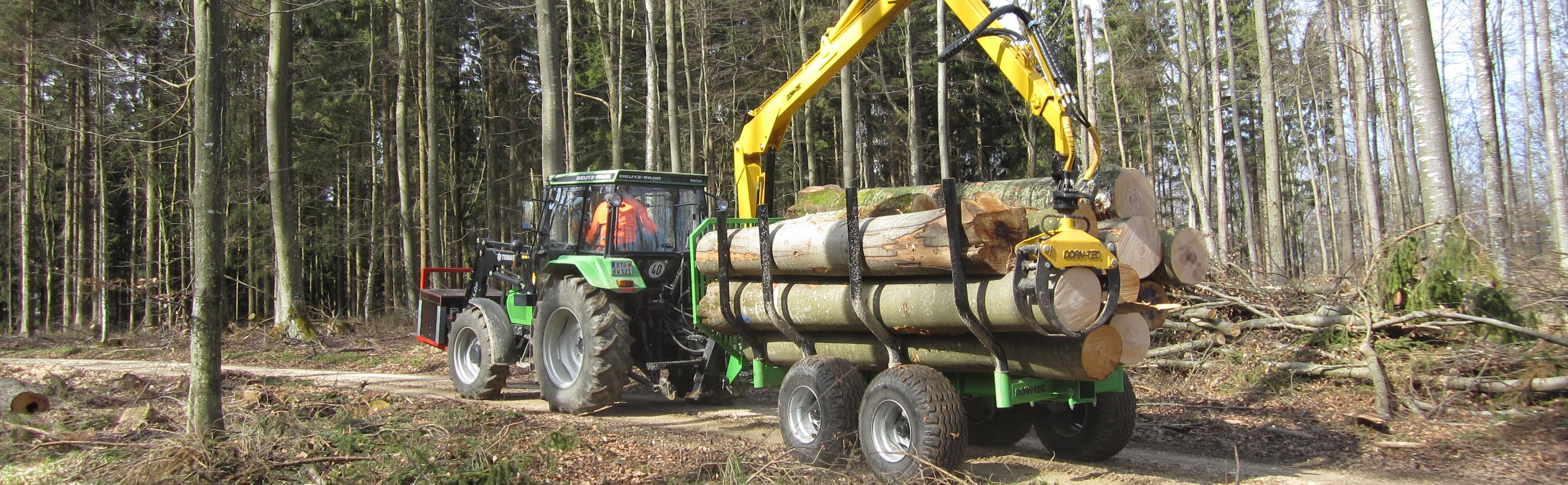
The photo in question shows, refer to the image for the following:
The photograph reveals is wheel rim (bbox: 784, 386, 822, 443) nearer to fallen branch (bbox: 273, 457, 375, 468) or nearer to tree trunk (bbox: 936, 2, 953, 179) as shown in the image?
fallen branch (bbox: 273, 457, 375, 468)

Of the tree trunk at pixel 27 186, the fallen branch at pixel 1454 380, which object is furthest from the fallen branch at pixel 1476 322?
the tree trunk at pixel 27 186

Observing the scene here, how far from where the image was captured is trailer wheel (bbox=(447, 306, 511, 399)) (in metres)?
9.30

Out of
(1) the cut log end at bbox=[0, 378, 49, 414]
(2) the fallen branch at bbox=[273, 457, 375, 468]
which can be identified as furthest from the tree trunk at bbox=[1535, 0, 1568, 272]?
(1) the cut log end at bbox=[0, 378, 49, 414]

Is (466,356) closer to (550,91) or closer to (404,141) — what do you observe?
(550,91)

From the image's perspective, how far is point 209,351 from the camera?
17.7ft

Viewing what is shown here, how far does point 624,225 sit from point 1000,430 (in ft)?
12.6

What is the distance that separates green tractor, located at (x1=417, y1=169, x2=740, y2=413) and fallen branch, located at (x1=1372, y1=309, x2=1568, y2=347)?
18.9ft

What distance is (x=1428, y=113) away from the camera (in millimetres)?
8328

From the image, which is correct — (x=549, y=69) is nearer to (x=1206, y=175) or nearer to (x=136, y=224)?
(x=1206, y=175)

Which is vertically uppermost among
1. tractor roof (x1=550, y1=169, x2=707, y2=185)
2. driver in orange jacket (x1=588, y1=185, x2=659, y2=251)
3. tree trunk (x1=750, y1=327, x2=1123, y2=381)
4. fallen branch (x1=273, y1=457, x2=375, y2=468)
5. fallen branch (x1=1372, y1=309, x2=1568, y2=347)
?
tractor roof (x1=550, y1=169, x2=707, y2=185)

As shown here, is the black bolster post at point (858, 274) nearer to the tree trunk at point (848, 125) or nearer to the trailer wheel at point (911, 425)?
the trailer wheel at point (911, 425)

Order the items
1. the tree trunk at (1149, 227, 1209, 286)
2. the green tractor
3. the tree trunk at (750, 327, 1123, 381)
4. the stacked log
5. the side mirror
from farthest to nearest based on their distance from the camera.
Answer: the side mirror, the green tractor, the tree trunk at (1149, 227, 1209, 286), the tree trunk at (750, 327, 1123, 381), the stacked log

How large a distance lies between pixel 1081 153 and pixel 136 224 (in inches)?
1001

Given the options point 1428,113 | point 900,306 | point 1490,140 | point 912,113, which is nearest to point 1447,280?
point 1428,113
